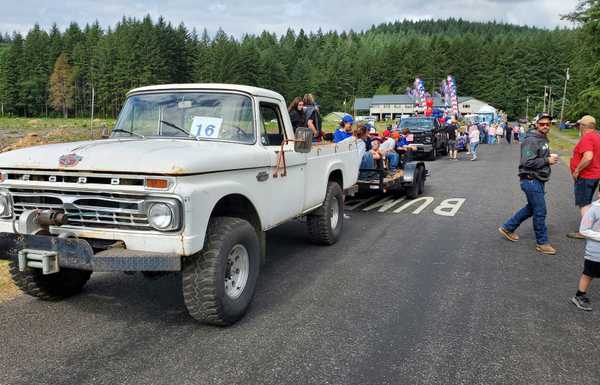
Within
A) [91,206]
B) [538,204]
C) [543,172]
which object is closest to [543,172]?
[543,172]

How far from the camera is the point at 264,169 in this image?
5.10 meters

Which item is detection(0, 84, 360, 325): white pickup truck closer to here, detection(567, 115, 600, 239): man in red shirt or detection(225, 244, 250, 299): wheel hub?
detection(225, 244, 250, 299): wheel hub

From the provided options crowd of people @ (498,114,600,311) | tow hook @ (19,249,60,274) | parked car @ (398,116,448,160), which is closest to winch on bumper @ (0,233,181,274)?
tow hook @ (19,249,60,274)

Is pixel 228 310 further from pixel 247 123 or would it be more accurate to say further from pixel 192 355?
pixel 247 123

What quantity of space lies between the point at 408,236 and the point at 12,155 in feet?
19.4

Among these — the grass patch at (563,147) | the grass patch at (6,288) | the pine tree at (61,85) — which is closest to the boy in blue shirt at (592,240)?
the grass patch at (6,288)

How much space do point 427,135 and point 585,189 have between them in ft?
55.7

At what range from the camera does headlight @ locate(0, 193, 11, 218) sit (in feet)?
14.0

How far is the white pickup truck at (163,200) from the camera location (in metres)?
3.80

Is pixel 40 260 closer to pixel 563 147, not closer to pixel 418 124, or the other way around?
pixel 418 124

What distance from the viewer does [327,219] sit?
720cm

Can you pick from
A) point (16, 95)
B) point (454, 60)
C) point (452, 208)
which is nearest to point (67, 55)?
point (16, 95)

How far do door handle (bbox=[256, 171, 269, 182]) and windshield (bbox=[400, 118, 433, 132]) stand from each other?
2122cm

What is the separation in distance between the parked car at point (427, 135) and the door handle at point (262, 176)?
2015cm
